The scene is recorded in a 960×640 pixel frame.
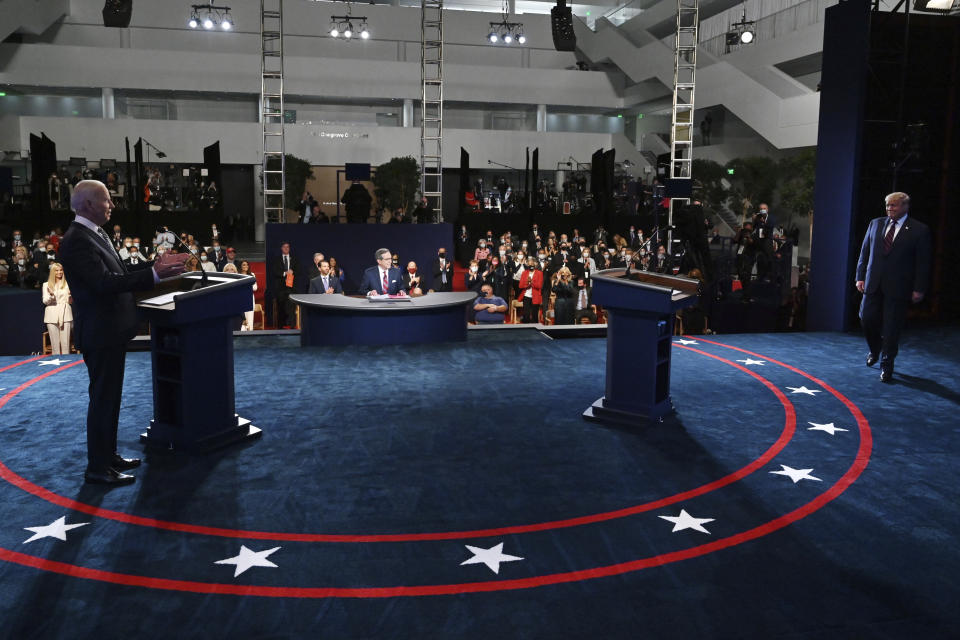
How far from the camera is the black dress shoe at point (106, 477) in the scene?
4141 mm

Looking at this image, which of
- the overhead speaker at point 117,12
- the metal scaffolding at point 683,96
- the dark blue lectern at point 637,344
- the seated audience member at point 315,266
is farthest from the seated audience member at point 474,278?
the overhead speaker at point 117,12

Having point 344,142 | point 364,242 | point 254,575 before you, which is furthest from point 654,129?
point 254,575

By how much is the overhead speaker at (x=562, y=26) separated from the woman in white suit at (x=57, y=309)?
52.9ft

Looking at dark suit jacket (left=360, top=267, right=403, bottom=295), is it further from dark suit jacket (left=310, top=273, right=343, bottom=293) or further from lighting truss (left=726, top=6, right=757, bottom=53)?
lighting truss (left=726, top=6, right=757, bottom=53)

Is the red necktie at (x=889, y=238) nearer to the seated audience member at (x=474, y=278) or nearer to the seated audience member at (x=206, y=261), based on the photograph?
the seated audience member at (x=474, y=278)

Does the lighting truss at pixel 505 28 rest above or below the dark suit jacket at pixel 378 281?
above

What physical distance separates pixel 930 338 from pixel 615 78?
2095cm

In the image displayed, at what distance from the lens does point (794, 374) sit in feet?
22.7

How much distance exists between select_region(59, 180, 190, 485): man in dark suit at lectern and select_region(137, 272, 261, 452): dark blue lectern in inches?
Result: 13.7

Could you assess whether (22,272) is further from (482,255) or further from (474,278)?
(482,255)

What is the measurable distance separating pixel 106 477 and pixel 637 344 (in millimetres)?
3399

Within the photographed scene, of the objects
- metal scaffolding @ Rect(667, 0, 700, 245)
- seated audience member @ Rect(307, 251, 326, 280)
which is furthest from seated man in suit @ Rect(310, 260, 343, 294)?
metal scaffolding @ Rect(667, 0, 700, 245)

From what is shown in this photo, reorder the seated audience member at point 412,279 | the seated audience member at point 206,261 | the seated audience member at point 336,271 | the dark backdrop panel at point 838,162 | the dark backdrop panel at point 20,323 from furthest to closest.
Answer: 1. the seated audience member at point 206,261
2. the seated audience member at point 412,279
3. the seated audience member at point 336,271
4. the dark backdrop panel at point 20,323
5. the dark backdrop panel at point 838,162

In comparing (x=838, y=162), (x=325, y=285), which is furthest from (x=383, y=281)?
(x=838, y=162)
